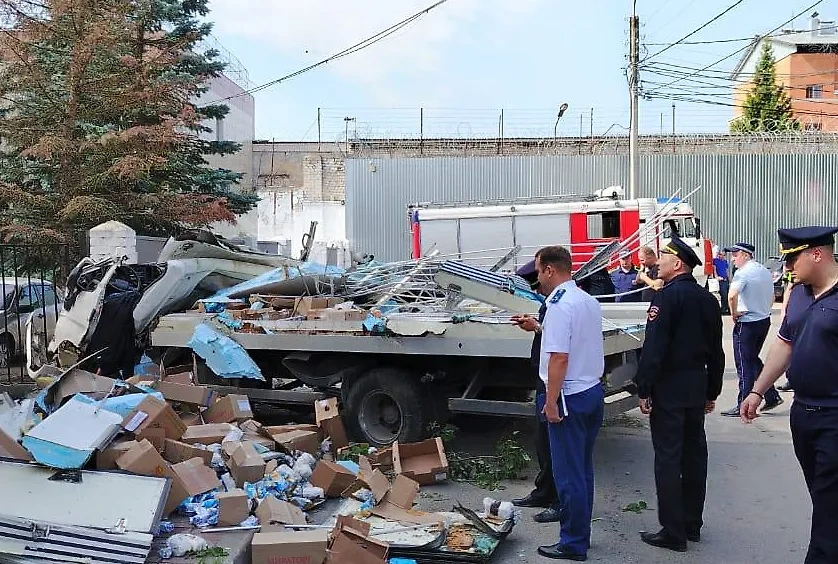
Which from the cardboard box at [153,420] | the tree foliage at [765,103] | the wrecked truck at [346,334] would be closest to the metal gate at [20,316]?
the wrecked truck at [346,334]

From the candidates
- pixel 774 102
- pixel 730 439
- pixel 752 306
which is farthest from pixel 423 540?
pixel 774 102

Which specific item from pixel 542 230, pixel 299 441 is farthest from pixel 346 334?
pixel 542 230

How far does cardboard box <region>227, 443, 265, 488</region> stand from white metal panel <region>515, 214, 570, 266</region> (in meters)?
13.1

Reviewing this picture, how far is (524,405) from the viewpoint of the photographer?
6.20 m

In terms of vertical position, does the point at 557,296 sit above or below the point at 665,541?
above

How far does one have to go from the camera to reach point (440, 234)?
1959cm

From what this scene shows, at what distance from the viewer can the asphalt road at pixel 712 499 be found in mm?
4879

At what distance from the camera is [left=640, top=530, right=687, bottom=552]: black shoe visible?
4.87 meters

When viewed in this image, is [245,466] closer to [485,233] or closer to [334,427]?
[334,427]

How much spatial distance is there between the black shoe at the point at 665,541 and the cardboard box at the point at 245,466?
8.62 ft

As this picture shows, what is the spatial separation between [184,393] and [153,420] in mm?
1151

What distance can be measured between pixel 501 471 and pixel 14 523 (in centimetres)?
359

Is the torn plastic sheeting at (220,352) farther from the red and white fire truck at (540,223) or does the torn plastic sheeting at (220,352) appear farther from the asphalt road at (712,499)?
the red and white fire truck at (540,223)

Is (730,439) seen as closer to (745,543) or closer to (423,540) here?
(745,543)
